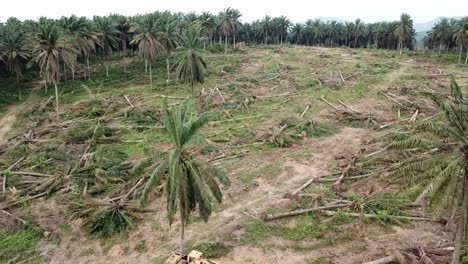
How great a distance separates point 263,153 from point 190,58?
13.4 metres

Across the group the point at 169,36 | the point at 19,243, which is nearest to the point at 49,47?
the point at 169,36

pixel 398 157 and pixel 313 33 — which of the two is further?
pixel 313 33

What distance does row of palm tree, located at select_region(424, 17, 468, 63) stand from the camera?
63.7 meters

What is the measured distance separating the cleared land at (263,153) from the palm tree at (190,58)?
14.4ft

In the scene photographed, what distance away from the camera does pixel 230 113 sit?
38594 millimetres

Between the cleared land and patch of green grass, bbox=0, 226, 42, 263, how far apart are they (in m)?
0.16

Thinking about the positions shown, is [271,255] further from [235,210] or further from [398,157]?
[398,157]

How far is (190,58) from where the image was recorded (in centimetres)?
3734

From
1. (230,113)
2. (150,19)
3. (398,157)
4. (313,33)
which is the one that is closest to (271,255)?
(398,157)

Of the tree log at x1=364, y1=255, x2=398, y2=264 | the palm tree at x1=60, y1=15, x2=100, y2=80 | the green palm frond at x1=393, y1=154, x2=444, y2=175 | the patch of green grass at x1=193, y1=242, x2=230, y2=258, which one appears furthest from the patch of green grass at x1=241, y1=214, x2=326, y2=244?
the palm tree at x1=60, y1=15, x2=100, y2=80

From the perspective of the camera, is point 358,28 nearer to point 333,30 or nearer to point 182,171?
point 333,30

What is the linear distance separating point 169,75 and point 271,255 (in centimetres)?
4111

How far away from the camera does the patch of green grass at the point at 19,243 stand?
62.6 ft

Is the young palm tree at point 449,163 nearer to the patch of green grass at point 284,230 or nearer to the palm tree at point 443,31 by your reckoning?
the patch of green grass at point 284,230
